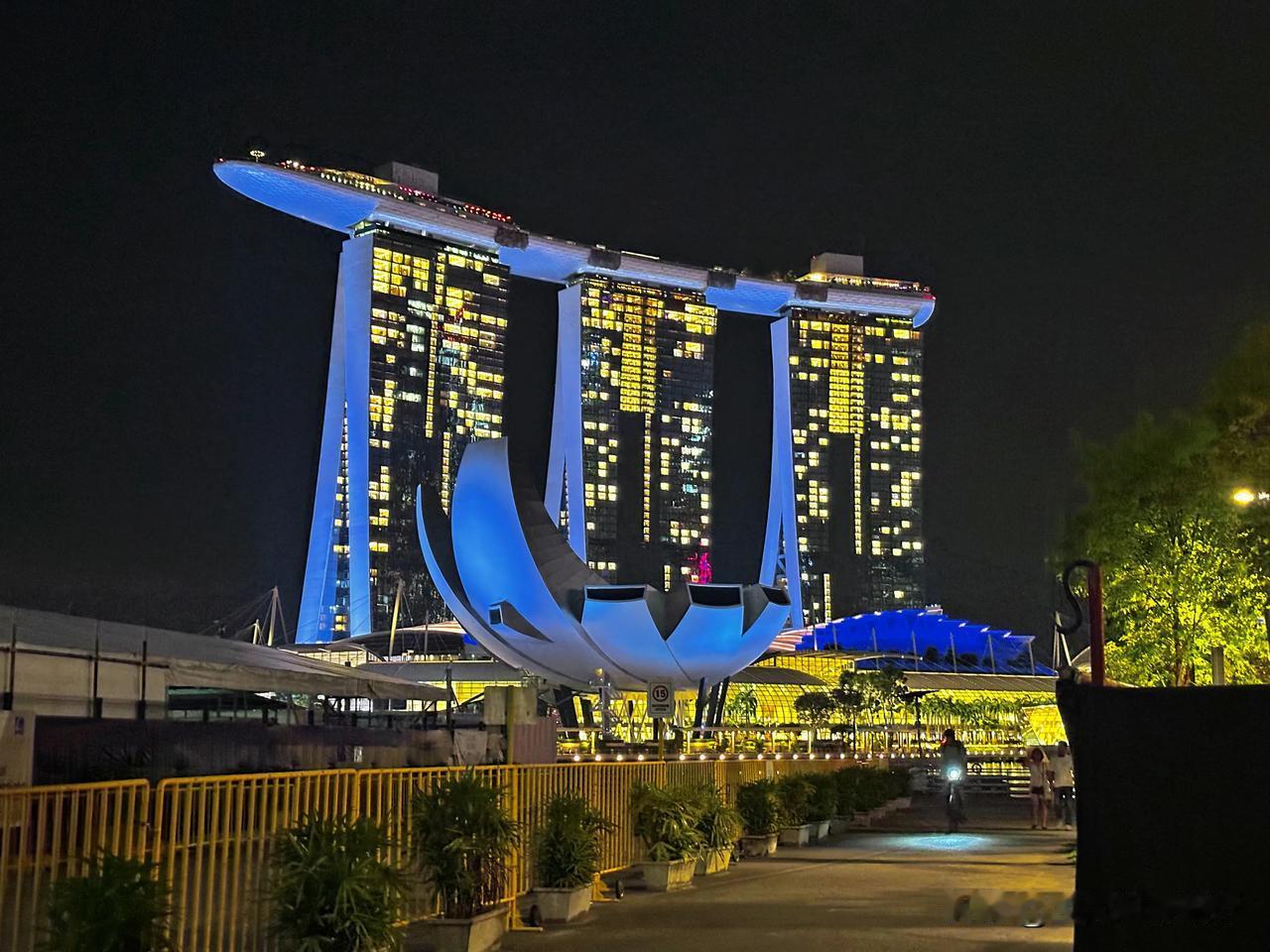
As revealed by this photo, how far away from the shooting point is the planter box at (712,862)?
16.3 metres

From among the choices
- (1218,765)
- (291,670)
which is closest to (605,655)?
(291,670)

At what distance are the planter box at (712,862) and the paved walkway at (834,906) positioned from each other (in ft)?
0.65

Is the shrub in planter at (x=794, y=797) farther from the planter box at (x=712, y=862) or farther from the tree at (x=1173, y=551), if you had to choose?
the tree at (x=1173, y=551)

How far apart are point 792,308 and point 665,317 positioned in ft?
52.2

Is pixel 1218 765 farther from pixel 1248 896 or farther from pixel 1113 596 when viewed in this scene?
pixel 1113 596

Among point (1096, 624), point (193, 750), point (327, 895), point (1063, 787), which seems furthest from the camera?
point (1063, 787)

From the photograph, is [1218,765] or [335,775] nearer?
[1218,765]

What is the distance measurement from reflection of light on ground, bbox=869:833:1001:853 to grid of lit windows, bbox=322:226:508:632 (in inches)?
4297

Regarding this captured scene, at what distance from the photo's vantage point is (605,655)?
55.8 metres

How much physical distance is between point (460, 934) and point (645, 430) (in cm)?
15839

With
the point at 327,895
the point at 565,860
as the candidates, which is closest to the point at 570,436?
the point at 565,860

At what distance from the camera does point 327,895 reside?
8.27m

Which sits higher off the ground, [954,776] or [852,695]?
[852,695]

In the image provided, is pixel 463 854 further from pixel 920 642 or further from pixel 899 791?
pixel 920 642
